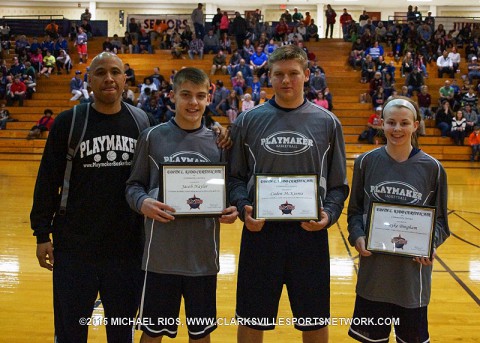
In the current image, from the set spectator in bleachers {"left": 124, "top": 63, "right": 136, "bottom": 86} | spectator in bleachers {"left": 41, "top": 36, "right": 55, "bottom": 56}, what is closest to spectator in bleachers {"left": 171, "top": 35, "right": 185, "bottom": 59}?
spectator in bleachers {"left": 124, "top": 63, "right": 136, "bottom": 86}

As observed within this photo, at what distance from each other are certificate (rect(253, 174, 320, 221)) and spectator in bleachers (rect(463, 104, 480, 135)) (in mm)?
14297

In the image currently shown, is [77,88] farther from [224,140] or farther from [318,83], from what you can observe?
[224,140]

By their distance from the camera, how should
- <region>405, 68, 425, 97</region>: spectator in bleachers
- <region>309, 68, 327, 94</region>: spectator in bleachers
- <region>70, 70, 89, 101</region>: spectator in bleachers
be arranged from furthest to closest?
<region>70, 70, 89, 101</region>: spectator in bleachers < <region>405, 68, 425, 97</region>: spectator in bleachers < <region>309, 68, 327, 94</region>: spectator in bleachers

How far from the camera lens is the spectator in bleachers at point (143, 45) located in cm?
2367

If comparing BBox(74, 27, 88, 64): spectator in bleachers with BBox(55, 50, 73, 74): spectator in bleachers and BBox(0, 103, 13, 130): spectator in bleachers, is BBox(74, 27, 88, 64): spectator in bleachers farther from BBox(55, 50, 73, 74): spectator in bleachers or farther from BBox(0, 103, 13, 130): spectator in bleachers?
BBox(0, 103, 13, 130): spectator in bleachers

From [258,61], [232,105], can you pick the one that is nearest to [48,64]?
[258,61]

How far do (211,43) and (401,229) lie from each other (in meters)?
21.1

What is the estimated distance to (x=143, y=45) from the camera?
23875 mm

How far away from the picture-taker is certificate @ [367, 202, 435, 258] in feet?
9.37

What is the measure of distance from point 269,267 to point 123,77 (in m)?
1.34

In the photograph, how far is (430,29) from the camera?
23.0 m

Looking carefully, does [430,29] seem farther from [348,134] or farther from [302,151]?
[302,151]

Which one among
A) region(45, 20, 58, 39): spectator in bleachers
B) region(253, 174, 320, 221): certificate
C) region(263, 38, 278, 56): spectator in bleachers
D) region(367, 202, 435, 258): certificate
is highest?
region(45, 20, 58, 39): spectator in bleachers

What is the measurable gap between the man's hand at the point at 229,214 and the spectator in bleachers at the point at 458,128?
14.2 metres
